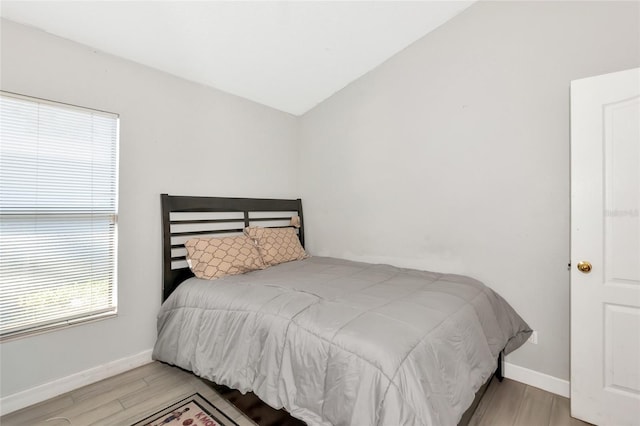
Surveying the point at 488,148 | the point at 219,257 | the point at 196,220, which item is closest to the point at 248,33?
the point at 196,220

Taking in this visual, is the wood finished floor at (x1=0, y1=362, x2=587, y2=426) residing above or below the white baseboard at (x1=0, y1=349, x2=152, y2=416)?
below

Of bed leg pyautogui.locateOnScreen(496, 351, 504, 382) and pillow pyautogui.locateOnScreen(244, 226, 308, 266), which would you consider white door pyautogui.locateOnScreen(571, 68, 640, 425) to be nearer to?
bed leg pyautogui.locateOnScreen(496, 351, 504, 382)

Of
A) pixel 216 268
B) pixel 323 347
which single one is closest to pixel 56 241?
pixel 216 268

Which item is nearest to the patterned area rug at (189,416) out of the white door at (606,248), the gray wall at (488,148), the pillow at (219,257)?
the pillow at (219,257)

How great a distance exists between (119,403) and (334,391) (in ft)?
5.03

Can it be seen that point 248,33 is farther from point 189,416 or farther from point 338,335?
point 189,416

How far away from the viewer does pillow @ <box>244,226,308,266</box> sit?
282cm

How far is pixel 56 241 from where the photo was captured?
1.98 m

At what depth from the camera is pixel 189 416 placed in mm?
1765

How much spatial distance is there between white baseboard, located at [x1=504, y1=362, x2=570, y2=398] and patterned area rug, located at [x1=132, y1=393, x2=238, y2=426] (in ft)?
6.34

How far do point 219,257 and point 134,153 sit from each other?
103cm

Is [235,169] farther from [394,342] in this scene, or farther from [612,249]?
[612,249]

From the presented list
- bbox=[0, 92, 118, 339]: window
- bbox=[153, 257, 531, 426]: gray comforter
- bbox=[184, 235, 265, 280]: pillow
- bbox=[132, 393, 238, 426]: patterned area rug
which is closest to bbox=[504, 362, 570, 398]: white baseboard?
bbox=[153, 257, 531, 426]: gray comforter

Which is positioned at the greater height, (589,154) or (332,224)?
(589,154)
